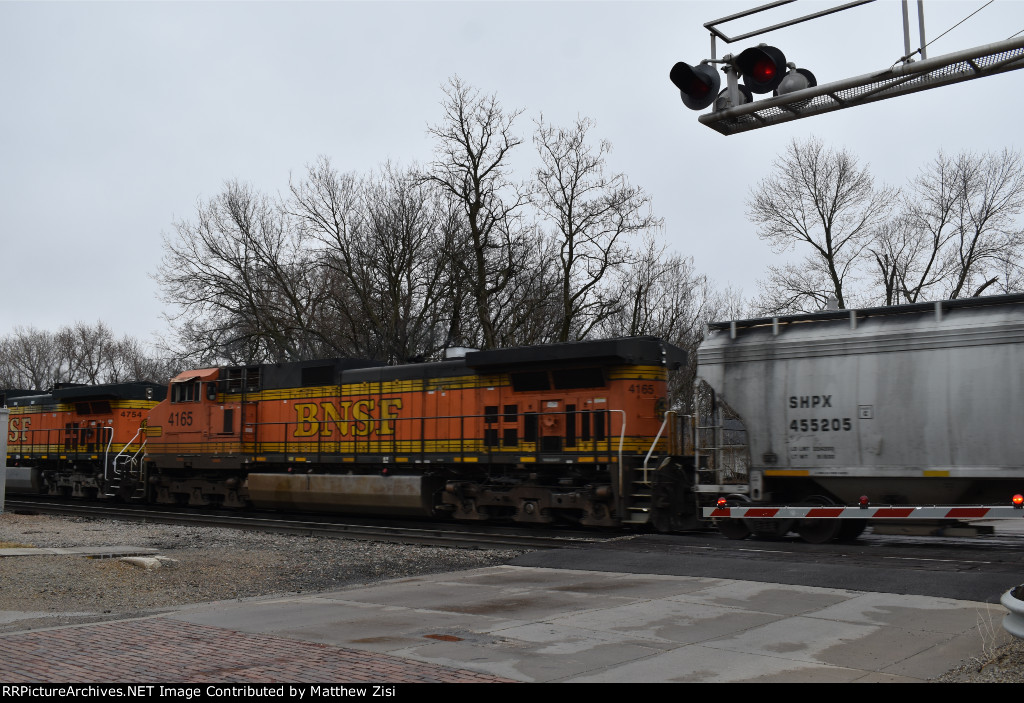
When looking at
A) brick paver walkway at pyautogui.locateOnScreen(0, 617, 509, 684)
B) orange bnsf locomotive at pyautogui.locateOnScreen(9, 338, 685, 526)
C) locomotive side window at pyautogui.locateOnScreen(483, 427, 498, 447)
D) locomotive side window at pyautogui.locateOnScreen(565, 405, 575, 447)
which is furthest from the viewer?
locomotive side window at pyautogui.locateOnScreen(483, 427, 498, 447)

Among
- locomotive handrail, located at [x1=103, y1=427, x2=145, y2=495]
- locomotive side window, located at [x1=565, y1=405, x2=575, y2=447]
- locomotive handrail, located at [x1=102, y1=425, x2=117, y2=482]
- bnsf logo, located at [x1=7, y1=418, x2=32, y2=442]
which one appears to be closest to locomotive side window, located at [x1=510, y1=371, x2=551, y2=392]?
locomotive side window, located at [x1=565, y1=405, x2=575, y2=447]

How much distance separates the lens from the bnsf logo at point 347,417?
21125mm

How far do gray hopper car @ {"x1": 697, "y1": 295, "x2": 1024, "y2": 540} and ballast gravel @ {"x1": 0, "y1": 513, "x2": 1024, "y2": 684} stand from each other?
4.91 metres

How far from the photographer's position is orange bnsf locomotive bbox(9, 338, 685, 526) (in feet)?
57.4

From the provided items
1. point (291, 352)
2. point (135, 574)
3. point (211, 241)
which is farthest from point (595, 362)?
point (211, 241)

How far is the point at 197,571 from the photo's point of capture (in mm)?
12195

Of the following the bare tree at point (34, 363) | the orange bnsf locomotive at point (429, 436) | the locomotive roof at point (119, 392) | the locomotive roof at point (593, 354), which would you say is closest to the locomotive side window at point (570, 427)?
the orange bnsf locomotive at point (429, 436)

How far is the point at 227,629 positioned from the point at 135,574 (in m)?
4.66

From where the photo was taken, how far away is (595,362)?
17703 millimetres

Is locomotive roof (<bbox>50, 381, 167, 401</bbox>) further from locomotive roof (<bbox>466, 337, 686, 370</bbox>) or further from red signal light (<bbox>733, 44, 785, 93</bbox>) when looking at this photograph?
red signal light (<bbox>733, 44, 785, 93</bbox>)

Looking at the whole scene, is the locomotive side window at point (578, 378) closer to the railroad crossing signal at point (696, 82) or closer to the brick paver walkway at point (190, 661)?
the railroad crossing signal at point (696, 82)

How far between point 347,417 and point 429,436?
9.45ft

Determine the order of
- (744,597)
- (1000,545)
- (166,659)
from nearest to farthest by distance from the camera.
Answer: (166,659) < (744,597) < (1000,545)
